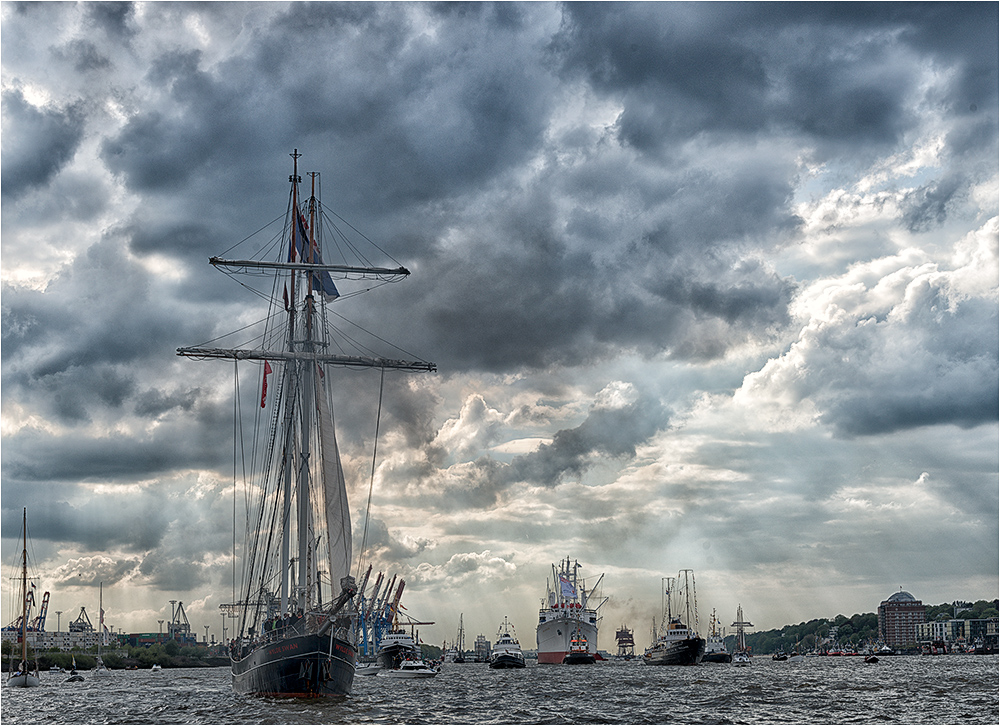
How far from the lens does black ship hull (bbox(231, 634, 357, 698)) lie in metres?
53.0

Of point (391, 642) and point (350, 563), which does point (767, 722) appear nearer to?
point (350, 563)

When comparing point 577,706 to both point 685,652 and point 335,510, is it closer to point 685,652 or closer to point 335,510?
point 335,510

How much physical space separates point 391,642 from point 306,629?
107 m

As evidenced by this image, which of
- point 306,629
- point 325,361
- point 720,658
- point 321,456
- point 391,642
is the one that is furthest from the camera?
point 720,658

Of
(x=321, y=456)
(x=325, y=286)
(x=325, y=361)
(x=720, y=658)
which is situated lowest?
(x=720, y=658)

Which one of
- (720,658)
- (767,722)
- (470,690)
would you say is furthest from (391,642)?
(767,722)

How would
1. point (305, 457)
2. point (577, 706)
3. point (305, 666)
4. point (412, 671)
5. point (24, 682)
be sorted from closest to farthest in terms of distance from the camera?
point (305, 666) < point (577, 706) < point (305, 457) < point (24, 682) < point (412, 671)

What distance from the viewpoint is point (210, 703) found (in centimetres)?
6688

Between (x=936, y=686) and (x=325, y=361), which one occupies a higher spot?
(x=325, y=361)

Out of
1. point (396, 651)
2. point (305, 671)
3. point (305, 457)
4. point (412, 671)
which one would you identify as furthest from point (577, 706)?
point (396, 651)

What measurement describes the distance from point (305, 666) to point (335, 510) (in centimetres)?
1226

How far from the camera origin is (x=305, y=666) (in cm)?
5291

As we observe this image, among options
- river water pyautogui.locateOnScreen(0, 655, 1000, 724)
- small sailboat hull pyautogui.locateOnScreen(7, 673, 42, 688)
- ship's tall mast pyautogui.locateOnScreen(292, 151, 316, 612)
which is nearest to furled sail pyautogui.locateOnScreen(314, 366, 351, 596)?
ship's tall mast pyautogui.locateOnScreen(292, 151, 316, 612)

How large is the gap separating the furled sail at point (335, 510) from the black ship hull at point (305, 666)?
5.81 m
